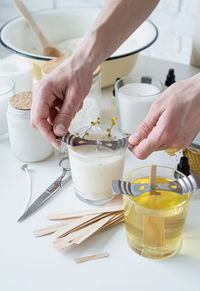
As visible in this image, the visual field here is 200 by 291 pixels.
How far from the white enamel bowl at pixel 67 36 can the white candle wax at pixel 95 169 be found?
1.33 feet

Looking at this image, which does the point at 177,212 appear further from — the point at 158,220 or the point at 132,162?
the point at 132,162

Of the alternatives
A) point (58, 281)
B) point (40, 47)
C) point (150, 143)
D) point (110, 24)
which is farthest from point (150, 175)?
point (40, 47)

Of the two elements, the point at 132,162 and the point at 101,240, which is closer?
the point at 101,240

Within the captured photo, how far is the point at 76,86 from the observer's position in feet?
2.68

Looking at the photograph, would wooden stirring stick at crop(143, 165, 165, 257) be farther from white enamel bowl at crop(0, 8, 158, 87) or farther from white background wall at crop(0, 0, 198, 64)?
white background wall at crop(0, 0, 198, 64)

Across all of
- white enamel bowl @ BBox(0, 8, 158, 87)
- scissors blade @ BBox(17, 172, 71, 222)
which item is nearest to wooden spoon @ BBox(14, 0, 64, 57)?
white enamel bowl @ BBox(0, 8, 158, 87)

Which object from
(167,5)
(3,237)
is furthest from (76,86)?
(167,5)

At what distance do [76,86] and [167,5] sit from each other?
123cm

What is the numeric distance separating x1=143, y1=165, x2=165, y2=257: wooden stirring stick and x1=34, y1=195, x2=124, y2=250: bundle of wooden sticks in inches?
3.8

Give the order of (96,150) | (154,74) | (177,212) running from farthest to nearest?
(154,74) → (96,150) → (177,212)

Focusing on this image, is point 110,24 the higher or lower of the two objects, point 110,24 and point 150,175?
the higher

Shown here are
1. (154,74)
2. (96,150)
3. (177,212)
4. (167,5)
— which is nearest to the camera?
(177,212)

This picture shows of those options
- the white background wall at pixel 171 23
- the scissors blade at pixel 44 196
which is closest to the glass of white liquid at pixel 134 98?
the scissors blade at pixel 44 196

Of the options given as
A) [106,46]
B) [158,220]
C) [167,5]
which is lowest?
[167,5]
